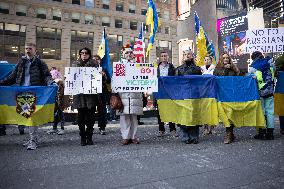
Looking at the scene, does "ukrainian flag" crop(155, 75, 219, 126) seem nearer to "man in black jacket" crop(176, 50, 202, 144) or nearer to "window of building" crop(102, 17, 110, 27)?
"man in black jacket" crop(176, 50, 202, 144)

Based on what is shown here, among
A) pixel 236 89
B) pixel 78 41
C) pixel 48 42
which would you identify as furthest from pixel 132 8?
pixel 236 89

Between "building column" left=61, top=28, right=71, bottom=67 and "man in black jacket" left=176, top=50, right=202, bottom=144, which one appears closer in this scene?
"man in black jacket" left=176, top=50, right=202, bottom=144

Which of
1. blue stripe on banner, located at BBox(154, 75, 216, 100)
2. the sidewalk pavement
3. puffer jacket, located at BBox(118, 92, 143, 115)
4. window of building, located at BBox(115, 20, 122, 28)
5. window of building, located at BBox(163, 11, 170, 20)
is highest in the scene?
window of building, located at BBox(163, 11, 170, 20)

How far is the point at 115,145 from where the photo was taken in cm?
624

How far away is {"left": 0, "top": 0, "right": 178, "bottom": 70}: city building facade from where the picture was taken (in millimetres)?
39562

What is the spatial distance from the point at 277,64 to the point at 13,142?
283 inches

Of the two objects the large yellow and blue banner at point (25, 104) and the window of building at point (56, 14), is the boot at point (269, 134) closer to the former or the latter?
the large yellow and blue banner at point (25, 104)

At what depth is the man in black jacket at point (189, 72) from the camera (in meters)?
6.30

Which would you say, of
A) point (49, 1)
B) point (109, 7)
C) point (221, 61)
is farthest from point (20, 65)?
point (109, 7)

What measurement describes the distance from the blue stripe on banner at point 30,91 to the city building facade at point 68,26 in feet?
119

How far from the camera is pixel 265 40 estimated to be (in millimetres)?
8289

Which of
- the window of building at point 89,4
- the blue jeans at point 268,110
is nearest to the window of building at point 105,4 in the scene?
the window of building at point 89,4

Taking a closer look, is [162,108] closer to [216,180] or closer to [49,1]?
[216,180]

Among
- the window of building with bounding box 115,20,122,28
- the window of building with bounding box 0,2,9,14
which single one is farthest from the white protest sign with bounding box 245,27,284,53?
the window of building with bounding box 115,20,122,28
